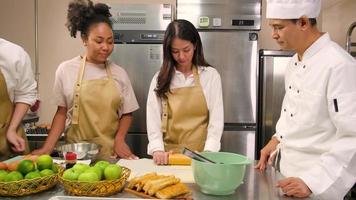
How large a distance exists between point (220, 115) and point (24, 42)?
88.5 inches

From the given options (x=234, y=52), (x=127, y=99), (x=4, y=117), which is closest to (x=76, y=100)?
(x=127, y=99)

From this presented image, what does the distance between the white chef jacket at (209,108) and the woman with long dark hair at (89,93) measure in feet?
0.64

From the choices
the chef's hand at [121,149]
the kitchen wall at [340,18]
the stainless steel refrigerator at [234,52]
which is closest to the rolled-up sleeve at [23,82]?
the chef's hand at [121,149]

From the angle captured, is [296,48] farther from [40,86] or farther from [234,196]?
[40,86]

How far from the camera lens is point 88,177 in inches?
41.8

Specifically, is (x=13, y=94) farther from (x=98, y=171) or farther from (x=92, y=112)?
(x=98, y=171)

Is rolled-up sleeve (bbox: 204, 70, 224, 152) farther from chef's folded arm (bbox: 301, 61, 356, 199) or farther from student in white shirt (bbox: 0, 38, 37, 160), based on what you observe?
student in white shirt (bbox: 0, 38, 37, 160)

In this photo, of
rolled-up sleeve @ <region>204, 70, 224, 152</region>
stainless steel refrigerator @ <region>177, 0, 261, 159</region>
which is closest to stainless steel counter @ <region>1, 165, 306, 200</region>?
rolled-up sleeve @ <region>204, 70, 224, 152</region>

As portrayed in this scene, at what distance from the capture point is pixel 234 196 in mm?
1120

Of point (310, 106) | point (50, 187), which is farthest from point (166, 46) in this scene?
point (50, 187)

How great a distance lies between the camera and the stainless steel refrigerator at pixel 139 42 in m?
2.68

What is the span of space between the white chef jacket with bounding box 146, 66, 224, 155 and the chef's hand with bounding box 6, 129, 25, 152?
1.74 feet

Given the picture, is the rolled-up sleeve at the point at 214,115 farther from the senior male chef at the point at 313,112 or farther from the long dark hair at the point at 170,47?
the senior male chef at the point at 313,112

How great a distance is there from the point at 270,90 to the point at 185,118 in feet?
3.85
